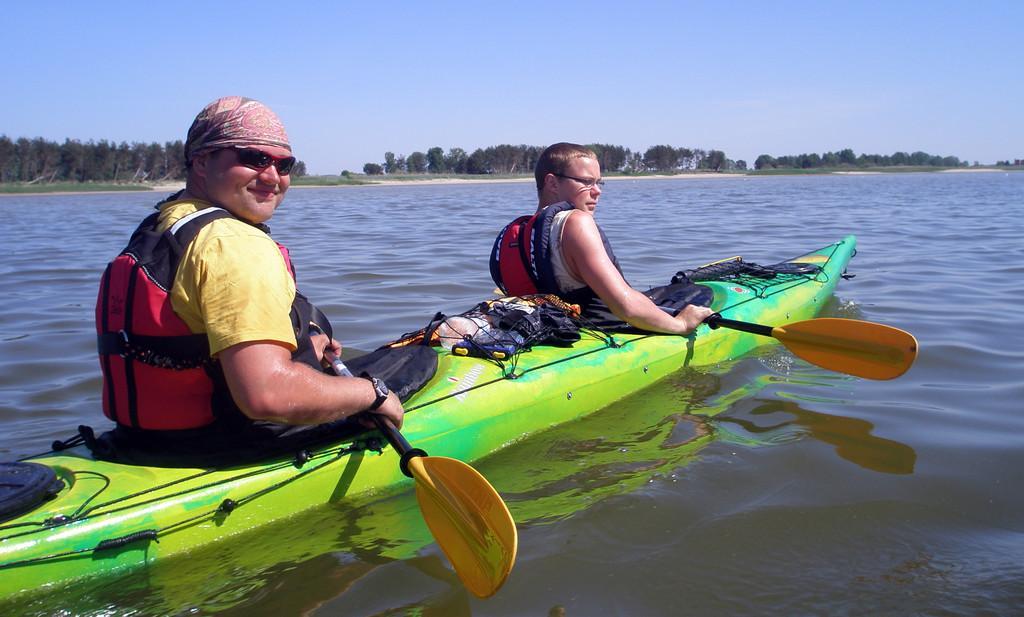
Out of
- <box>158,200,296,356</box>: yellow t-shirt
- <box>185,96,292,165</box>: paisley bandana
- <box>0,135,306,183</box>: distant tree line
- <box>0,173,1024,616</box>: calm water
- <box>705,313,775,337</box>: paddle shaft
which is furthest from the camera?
<box>0,135,306,183</box>: distant tree line

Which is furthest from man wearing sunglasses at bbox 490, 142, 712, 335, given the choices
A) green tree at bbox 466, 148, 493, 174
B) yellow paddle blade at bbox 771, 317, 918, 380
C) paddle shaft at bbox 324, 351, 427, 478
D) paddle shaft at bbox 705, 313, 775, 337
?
green tree at bbox 466, 148, 493, 174

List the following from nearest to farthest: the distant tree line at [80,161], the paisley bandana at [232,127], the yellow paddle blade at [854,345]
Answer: the paisley bandana at [232,127]
the yellow paddle blade at [854,345]
the distant tree line at [80,161]

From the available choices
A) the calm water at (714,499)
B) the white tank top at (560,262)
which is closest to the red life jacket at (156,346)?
the calm water at (714,499)

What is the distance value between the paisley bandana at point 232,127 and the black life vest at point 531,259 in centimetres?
217

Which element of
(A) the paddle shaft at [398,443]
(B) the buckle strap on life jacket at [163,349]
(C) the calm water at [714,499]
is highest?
(B) the buckle strap on life jacket at [163,349]

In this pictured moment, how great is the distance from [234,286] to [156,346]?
1.50 feet

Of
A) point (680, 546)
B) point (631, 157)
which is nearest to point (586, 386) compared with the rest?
point (680, 546)

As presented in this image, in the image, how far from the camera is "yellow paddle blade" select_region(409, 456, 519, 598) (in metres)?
2.58

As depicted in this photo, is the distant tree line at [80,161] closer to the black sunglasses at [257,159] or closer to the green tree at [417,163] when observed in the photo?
the green tree at [417,163]

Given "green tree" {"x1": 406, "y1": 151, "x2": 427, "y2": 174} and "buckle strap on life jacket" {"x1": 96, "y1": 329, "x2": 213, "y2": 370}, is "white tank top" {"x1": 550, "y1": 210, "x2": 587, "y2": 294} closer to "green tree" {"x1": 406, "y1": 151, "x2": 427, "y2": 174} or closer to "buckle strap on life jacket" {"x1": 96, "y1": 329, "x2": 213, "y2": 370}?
"buckle strap on life jacket" {"x1": 96, "y1": 329, "x2": 213, "y2": 370}

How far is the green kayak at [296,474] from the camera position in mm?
2553

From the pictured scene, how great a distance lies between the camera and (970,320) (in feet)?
21.5

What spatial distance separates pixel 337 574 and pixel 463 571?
19.6 inches

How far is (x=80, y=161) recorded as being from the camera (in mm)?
54844
